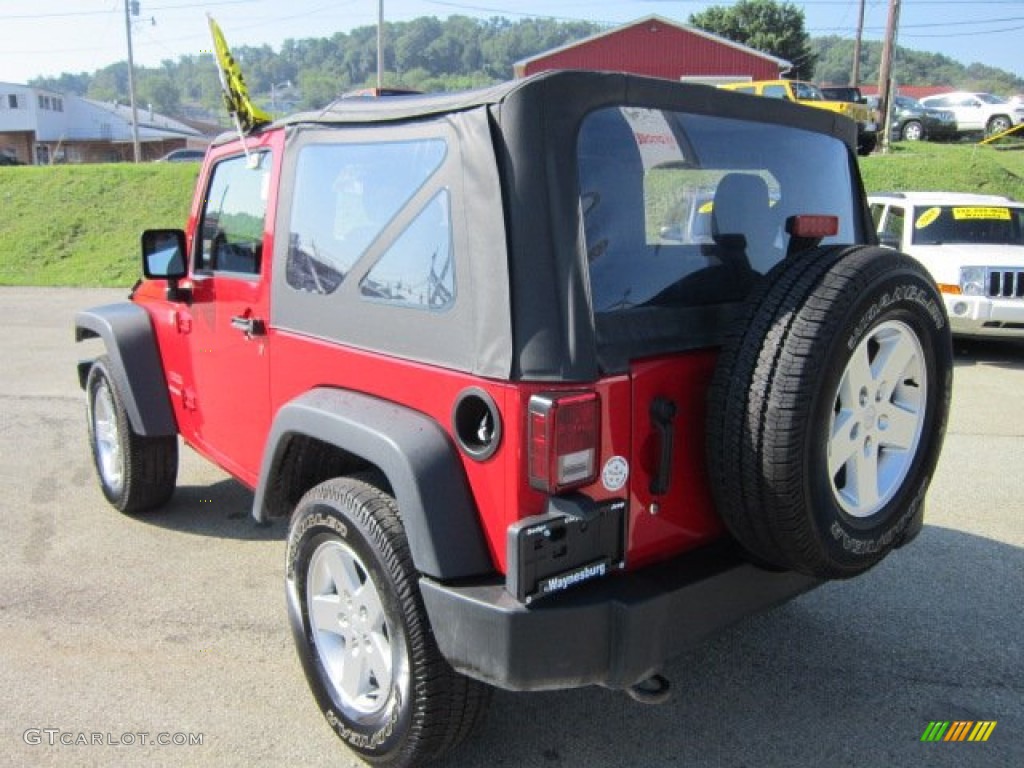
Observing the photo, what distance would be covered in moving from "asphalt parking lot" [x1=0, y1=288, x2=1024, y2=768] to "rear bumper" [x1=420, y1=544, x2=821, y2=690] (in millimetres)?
632

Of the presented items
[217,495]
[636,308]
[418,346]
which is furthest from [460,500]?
[217,495]

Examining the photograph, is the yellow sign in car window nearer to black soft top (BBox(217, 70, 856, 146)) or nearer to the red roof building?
black soft top (BBox(217, 70, 856, 146))

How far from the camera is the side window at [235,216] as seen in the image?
3299 millimetres

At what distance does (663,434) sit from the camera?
2.33m

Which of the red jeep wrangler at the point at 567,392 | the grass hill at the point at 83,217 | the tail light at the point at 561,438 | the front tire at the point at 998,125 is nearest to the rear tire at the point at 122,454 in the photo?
the red jeep wrangler at the point at 567,392

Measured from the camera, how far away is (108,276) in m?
16.6

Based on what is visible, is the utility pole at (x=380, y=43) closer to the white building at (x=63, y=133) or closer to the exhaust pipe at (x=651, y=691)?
the exhaust pipe at (x=651, y=691)

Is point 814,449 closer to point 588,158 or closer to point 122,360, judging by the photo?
point 588,158

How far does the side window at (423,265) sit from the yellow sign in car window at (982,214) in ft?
27.9

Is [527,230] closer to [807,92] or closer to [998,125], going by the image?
[807,92]

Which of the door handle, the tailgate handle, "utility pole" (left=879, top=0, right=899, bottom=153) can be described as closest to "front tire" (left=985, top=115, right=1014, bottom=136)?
"utility pole" (left=879, top=0, right=899, bottom=153)

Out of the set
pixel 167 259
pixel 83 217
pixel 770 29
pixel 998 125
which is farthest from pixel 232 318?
pixel 770 29

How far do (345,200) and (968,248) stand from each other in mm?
7965

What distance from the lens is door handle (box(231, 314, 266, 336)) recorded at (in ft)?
10.4
